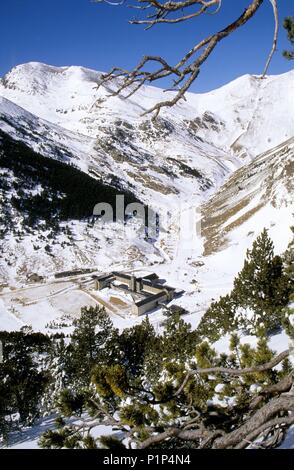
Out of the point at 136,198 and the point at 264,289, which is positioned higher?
the point at 136,198

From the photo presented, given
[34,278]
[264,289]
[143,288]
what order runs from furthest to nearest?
[34,278]
[143,288]
[264,289]

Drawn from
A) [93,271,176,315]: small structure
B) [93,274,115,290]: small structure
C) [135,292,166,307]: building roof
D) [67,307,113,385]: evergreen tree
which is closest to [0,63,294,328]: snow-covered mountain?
[93,271,176,315]: small structure

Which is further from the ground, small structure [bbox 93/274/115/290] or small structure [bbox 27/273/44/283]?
small structure [bbox 27/273/44/283]

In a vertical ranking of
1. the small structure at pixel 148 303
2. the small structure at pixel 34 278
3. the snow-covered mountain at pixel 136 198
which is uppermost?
the snow-covered mountain at pixel 136 198

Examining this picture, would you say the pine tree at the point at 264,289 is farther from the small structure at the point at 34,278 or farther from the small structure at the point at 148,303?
the small structure at the point at 34,278

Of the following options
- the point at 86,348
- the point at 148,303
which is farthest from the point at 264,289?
the point at 148,303

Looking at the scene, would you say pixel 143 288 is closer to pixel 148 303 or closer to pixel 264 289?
pixel 148 303

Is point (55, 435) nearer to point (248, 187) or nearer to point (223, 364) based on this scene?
point (223, 364)

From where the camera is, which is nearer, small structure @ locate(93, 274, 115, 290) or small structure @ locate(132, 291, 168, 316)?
small structure @ locate(132, 291, 168, 316)

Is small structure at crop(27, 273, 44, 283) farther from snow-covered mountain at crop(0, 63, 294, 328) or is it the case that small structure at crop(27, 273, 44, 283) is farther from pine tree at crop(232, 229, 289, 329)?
pine tree at crop(232, 229, 289, 329)

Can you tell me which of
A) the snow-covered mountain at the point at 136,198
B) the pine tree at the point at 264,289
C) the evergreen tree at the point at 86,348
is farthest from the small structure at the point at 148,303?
the pine tree at the point at 264,289

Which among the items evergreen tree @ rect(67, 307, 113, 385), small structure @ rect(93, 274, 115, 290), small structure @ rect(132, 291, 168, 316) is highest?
small structure @ rect(93, 274, 115, 290)

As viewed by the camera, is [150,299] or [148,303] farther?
[150,299]
